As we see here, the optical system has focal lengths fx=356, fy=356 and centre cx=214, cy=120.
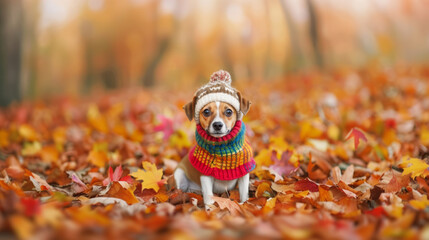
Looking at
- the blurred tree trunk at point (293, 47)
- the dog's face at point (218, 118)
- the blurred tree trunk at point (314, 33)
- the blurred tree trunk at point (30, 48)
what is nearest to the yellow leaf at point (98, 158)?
the dog's face at point (218, 118)

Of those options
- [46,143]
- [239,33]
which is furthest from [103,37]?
[46,143]

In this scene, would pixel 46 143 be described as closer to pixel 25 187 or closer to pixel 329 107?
pixel 25 187

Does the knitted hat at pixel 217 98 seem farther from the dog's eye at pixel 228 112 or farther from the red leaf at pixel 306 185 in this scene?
the red leaf at pixel 306 185

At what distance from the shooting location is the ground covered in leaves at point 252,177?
1.34m

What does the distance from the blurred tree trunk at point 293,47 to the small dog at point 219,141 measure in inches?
268

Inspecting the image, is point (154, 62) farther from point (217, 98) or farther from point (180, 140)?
point (217, 98)

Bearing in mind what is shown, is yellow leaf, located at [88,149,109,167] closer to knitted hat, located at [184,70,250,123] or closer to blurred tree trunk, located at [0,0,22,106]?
knitted hat, located at [184,70,250,123]

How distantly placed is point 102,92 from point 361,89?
5.52 m

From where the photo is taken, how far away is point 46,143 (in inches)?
156

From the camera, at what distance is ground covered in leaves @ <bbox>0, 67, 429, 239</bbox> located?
4.39 feet

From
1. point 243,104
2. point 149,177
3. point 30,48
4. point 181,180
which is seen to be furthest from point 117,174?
point 30,48

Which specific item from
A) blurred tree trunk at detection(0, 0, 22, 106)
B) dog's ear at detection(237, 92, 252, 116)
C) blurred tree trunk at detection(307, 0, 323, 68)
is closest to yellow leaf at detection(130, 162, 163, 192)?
dog's ear at detection(237, 92, 252, 116)

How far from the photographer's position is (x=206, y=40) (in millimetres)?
8555

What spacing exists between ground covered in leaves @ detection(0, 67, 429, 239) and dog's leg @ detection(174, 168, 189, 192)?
0.07m
